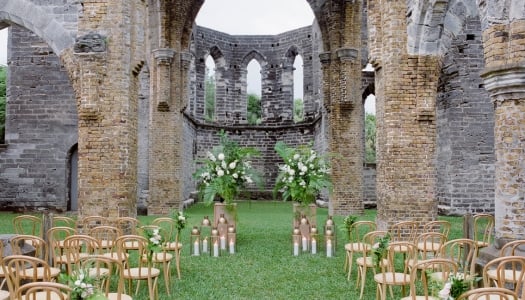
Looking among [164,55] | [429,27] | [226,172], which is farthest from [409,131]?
[164,55]

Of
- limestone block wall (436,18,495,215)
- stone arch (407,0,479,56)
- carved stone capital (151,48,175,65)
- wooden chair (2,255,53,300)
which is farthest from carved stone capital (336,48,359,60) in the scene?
wooden chair (2,255,53,300)

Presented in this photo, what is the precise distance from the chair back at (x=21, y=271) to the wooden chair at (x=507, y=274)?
3508mm

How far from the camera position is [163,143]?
16.1 m

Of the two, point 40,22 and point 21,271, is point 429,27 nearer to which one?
point 40,22

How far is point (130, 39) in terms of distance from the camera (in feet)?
31.3

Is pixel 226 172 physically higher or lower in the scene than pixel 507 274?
higher

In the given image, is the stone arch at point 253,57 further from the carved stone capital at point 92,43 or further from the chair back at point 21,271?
the chair back at point 21,271

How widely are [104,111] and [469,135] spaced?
10.8 metres

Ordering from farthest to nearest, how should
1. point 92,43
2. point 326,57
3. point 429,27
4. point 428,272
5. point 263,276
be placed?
point 326,57 < point 92,43 < point 429,27 < point 263,276 < point 428,272

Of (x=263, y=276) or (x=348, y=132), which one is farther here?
(x=348, y=132)

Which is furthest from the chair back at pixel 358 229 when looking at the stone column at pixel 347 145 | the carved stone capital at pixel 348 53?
the carved stone capital at pixel 348 53

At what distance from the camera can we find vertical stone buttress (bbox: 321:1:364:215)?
15758 mm

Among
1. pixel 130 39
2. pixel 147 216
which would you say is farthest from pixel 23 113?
pixel 130 39

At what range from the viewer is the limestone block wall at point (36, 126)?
55.9 feet
